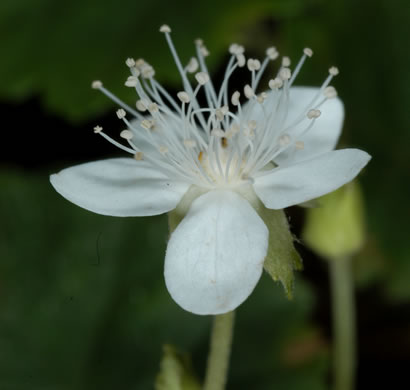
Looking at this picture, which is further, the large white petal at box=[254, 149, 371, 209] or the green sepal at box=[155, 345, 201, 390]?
the green sepal at box=[155, 345, 201, 390]

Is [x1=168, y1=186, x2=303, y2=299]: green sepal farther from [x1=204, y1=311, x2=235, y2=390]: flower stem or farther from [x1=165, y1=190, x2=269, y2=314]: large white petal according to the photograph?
[x1=204, y1=311, x2=235, y2=390]: flower stem

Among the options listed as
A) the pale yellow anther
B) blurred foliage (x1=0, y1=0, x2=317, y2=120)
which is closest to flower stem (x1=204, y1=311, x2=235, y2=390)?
the pale yellow anther

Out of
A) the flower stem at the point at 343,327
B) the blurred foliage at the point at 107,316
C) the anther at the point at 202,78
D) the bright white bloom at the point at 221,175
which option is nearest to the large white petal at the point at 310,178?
the bright white bloom at the point at 221,175

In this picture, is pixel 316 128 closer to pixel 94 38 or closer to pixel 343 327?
pixel 343 327

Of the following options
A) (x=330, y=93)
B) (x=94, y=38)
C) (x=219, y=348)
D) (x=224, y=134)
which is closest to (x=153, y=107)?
(x=224, y=134)

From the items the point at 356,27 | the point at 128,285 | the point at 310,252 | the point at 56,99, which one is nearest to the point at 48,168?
the point at 56,99
